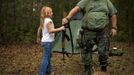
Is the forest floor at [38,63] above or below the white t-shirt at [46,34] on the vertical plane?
below

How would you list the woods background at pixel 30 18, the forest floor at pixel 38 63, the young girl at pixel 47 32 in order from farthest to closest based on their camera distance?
the woods background at pixel 30 18
the forest floor at pixel 38 63
the young girl at pixel 47 32

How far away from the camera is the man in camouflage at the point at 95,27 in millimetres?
7660

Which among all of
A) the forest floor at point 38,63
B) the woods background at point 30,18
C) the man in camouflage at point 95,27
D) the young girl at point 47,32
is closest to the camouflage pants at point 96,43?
the man in camouflage at point 95,27

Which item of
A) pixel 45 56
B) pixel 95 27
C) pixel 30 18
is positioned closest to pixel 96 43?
pixel 95 27

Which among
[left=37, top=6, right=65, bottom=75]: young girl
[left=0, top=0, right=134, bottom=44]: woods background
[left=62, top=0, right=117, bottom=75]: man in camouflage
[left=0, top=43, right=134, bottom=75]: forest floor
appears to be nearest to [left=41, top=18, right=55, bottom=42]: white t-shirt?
[left=37, top=6, right=65, bottom=75]: young girl

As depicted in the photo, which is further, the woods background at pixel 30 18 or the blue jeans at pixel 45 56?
the woods background at pixel 30 18

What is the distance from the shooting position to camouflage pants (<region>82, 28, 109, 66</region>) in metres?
7.67

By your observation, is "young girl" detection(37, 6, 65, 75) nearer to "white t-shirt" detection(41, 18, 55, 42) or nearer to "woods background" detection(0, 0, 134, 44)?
"white t-shirt" detection(41, 18, 55, 42)

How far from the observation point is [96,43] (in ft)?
25.6

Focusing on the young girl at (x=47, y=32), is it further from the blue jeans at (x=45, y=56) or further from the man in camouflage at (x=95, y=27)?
the man in camouflage at (x=95, y=27)

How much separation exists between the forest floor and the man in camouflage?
1.49 feet

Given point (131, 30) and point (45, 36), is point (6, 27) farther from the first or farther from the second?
point (45, 36)

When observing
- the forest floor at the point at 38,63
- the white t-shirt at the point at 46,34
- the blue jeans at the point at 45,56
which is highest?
the white t-shirt at the point at 46,34

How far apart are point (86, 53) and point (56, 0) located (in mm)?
9502
